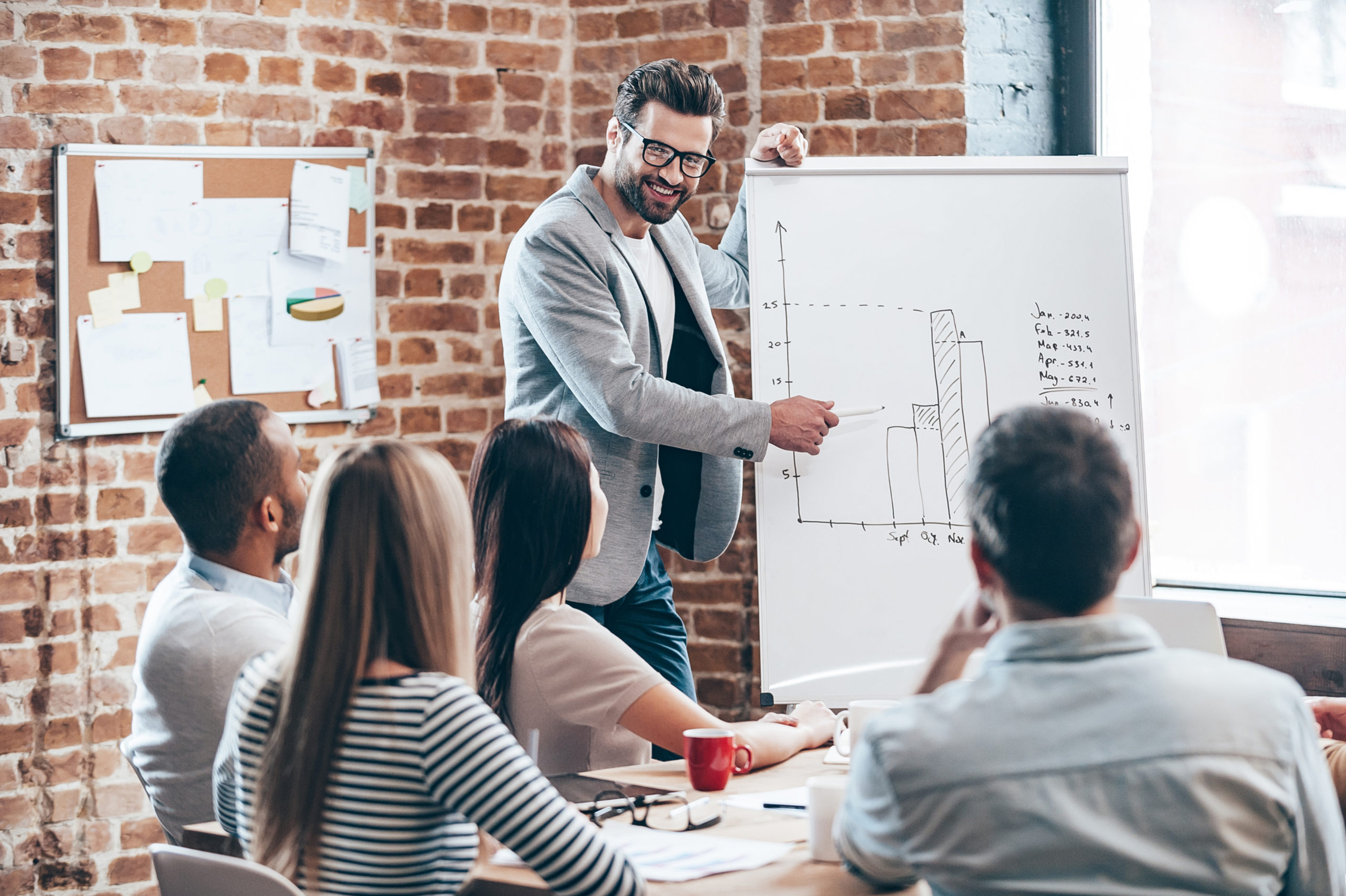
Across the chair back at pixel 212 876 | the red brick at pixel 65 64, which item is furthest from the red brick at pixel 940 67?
the chair back at pixel 212 876

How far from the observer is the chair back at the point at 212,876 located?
Result: 1.12 metres

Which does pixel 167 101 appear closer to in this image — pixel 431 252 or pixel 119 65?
pixel 119 65

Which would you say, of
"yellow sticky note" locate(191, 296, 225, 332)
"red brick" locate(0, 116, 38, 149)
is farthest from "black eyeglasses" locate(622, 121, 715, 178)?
"red brick" locate(0, 116, 38, 149)

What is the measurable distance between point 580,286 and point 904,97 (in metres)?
1.14

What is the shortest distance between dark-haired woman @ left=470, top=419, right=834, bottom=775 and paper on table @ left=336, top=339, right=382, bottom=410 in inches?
58.5

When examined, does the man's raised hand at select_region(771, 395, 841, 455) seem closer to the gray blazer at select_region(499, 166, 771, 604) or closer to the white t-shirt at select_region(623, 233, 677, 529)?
the gray blazer at select_region(499, 166, 771, 604)

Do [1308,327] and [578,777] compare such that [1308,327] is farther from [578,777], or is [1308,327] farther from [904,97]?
[578,777]

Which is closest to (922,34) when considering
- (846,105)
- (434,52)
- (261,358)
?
(846,105)

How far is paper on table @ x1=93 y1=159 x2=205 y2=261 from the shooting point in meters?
2.87

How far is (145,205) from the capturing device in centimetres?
291

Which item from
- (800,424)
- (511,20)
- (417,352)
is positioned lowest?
(800,424)

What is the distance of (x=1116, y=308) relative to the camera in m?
2.42

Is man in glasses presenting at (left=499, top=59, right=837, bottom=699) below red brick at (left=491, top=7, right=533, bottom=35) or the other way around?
below

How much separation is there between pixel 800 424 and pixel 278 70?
5.79 feet
